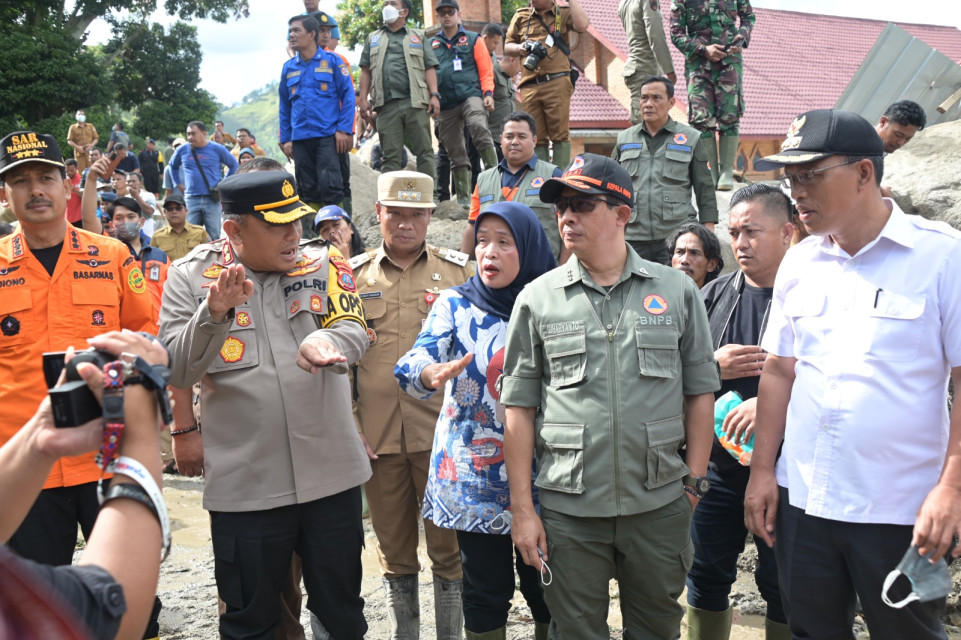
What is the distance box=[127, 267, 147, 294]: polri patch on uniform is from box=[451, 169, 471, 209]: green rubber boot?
5981mm

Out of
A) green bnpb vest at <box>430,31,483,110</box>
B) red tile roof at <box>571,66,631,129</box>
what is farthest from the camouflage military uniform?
red tile roof at <box>571,66,631,129</box>

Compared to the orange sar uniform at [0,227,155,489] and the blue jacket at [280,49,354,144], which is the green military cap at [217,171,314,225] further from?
the blue jacket at [280,49,354,144]

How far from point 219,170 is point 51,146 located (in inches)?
297

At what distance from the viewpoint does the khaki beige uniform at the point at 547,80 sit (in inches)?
322

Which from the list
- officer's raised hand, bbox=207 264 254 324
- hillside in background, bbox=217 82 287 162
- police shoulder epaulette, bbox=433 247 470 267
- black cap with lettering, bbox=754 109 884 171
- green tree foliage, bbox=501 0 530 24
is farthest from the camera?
hillside in background, bbox=217 82 287 162

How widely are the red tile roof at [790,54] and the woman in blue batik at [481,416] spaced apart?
19837 mm

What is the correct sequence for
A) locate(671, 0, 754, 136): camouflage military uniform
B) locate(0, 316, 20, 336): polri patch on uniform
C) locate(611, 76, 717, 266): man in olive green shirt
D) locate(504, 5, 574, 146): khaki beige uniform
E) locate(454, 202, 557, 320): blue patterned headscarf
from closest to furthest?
locate(454, 202, 557, 320): blue patterned headscarf → locate(0, 316, 20, 336): polri patch on uniform → locate(611, 76, 717, 266): man in olive green shirt → locate(671, 0, 754, 136): camouflage military uniform → locate(504, 5, 574, 146): khaki beige uniform

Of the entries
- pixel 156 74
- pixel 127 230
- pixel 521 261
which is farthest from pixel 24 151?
pixel 156 74

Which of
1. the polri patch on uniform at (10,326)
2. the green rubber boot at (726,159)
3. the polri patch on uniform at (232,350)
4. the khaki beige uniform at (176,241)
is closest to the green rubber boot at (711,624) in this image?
the polri patch on uniform at (232,350)

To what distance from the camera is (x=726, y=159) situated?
8.14m

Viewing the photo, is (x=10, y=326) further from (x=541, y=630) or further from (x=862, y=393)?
(x=862, y=393)

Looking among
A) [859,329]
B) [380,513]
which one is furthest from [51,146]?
[859,329]

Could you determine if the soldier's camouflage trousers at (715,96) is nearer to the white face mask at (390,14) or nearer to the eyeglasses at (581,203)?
the white face mask at (390,14)

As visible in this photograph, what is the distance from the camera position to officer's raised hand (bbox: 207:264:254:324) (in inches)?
104
